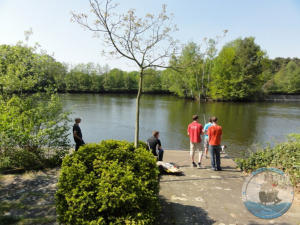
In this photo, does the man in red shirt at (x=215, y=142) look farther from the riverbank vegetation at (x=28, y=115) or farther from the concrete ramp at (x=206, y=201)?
the riverbank vegetation at (x=28, y=115)

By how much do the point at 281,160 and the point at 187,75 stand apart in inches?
510

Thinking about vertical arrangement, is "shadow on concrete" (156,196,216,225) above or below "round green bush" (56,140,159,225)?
below

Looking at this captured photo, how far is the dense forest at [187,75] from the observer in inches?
299

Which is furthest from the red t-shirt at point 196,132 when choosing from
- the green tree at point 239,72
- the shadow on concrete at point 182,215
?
the green tree at point 239,72

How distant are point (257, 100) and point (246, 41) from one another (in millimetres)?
16564

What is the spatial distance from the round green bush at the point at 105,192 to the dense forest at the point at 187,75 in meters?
3.83

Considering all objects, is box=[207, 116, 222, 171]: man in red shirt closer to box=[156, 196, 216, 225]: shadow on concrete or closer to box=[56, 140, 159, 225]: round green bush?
box=[156, 196, 216, 225]: shadow on concrete

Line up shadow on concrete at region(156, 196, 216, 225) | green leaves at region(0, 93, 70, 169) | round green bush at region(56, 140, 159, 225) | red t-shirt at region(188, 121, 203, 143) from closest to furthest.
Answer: round green bush at region(56, 140, 159, 225) < shadow on concrete at region(156, 196, 216, 225) < green leaves at region(0, 93, 70, 169) < red t-shirt at region(188, 121, 203, 143)

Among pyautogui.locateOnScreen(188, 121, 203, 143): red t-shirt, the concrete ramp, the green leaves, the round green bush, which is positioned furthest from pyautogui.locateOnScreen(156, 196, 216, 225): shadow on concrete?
the green leaves

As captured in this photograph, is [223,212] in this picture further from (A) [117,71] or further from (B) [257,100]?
(A) [117,71]

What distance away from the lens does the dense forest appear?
7.61 meters

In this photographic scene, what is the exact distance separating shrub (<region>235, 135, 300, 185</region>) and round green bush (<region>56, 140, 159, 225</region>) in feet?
15.1

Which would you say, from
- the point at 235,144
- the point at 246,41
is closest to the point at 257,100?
the point at 246,41

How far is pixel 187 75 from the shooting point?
1856cm
